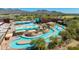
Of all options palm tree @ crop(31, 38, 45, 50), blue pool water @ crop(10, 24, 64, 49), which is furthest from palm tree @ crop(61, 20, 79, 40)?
palm tree @ crop(31, 38, 45, 50)

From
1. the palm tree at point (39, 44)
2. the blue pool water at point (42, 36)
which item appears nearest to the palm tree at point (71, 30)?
the blue pool water at point (42, 36)

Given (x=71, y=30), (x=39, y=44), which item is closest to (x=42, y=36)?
(x=39, y=44)

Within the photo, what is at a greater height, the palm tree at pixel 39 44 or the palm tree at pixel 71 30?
the palm tree at pixel 71 30

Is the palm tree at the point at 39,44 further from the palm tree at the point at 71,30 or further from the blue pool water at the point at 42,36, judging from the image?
the palm tree at the point at 71,30

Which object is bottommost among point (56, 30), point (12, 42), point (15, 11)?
point (12, 42)

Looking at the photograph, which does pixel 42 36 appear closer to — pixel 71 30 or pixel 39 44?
pixel 39 44

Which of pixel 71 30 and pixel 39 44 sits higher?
pixel 71 30

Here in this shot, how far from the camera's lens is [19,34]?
4.79ft

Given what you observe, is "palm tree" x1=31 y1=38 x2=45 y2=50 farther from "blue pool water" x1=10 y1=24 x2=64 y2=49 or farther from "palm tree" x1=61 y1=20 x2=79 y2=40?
"palm tree" x1=61 y1=20 x2=79 y2=40

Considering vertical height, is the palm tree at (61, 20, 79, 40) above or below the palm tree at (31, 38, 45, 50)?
above
